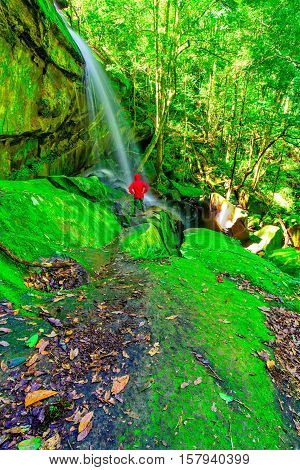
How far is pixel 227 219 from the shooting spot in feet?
48.8

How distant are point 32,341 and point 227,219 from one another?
42.2 feet

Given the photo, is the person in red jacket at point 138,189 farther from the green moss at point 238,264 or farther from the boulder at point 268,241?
the boulder at point 268,241

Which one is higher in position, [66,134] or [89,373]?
[66,134]

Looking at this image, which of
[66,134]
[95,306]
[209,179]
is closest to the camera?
[95,306]

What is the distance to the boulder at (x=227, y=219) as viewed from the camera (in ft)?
46.9

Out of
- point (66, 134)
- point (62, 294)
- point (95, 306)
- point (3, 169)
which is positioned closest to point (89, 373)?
point (95, 306)

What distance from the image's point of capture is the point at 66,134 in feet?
40.6

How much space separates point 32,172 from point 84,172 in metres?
4.21

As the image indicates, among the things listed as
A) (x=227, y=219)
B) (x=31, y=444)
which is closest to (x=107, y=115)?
(x=227, y=219)

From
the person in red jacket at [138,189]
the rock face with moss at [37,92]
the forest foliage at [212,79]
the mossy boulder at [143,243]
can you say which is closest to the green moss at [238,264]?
the mossy boulder at [143,243]

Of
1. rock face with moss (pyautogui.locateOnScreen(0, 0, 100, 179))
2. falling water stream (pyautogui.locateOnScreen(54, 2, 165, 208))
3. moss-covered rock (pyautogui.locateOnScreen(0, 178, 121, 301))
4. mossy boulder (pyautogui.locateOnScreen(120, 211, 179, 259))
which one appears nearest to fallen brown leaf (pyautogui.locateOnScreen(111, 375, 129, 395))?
moss-covered rock (pyautogui.locateOnScreen(0, 178, 121, 301))

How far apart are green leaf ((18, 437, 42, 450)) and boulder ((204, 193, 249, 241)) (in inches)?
516

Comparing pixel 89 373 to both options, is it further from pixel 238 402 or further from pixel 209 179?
pixel 209 179

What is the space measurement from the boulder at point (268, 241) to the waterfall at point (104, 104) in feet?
25.4
